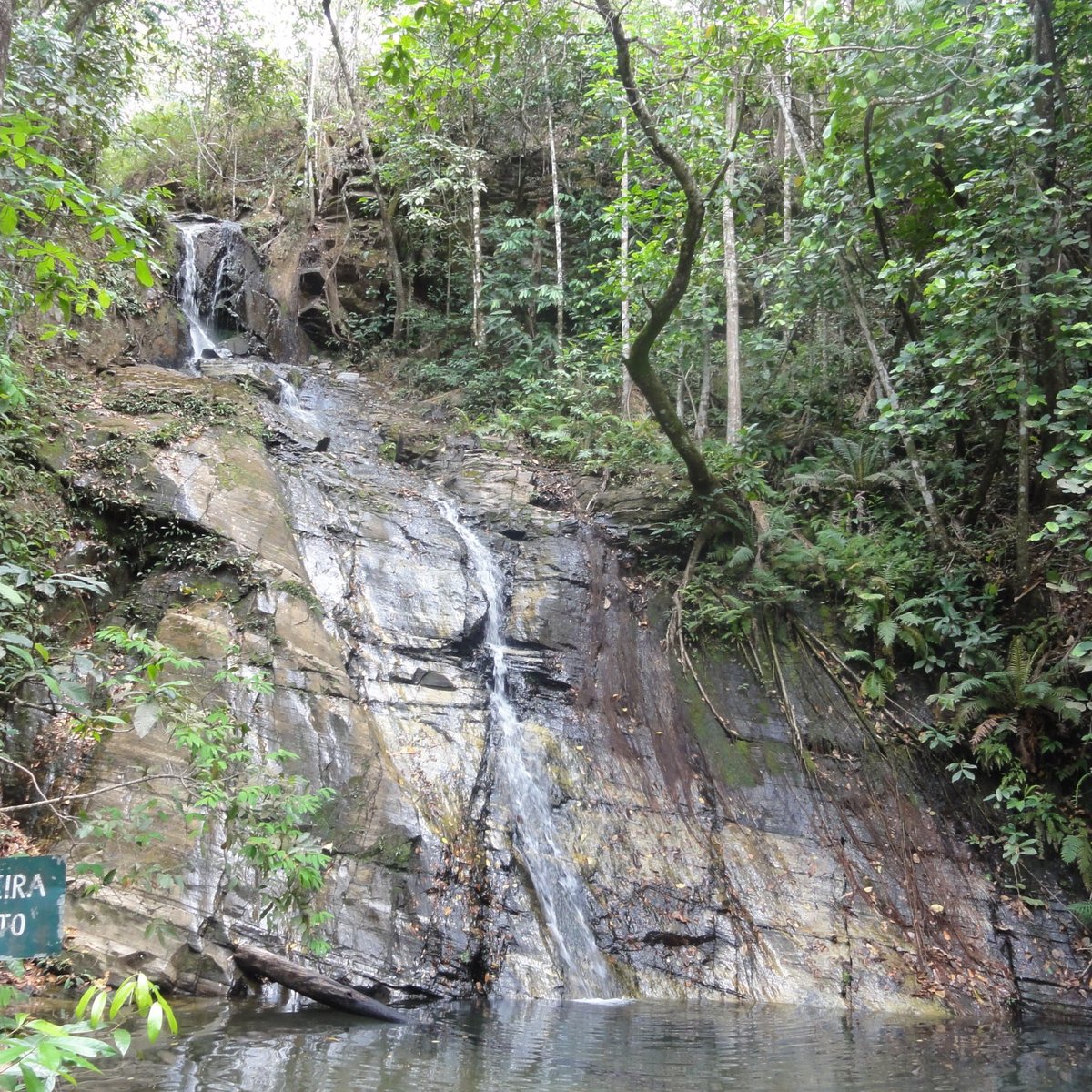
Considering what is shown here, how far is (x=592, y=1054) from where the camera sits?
5.49 m

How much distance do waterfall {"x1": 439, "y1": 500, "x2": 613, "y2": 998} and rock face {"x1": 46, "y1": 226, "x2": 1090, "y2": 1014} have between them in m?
0.03

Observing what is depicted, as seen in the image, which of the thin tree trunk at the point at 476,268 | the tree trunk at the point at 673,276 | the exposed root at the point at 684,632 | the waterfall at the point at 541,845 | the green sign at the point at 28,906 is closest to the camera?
the green sign at the point at 28,906

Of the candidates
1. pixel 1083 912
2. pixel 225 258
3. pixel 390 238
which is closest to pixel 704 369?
pixel 390 238

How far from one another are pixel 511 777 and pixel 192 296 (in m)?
13.8

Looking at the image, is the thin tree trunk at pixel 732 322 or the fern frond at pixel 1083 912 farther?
the thin tree trunk at pixel 732 322

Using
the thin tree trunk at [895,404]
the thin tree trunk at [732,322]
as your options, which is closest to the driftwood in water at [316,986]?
the thin tree trunk at [895,404]

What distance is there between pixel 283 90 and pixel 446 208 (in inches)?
332

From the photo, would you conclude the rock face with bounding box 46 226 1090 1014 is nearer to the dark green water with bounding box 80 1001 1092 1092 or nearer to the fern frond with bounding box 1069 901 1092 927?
the fern frond with bounding box 1069 901 1092 927

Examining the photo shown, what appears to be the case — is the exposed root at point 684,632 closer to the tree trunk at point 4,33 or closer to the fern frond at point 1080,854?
the fern frond at point 1080,854

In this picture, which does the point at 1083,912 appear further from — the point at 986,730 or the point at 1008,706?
the point at 1008,706

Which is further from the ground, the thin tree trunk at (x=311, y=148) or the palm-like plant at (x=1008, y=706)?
the thin tree trunk at (x=311, y=148)

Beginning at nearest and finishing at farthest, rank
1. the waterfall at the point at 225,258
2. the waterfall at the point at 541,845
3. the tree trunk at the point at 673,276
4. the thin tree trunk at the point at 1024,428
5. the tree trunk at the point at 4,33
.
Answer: the tree trunk at the point at 4,33
the waterfall at the point at 541,845
the tree trunk at the point at 673,276
the thin tree trunk at the point at 1024,428
the waterfall at the point at 225,258

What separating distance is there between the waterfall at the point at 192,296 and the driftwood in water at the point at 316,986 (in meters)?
13.0

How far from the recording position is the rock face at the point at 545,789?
697cm
